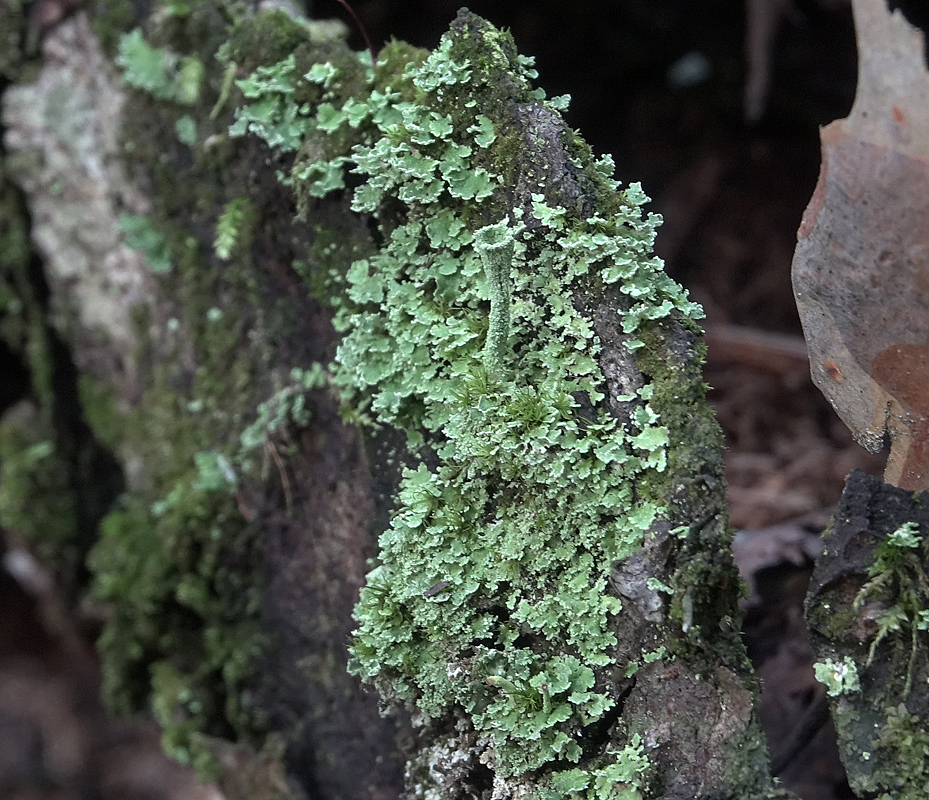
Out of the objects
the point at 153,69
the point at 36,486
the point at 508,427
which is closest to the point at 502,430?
the point at 508,427

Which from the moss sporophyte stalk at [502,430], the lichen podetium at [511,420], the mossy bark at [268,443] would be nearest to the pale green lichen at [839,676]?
the mossy bark at [268,443]

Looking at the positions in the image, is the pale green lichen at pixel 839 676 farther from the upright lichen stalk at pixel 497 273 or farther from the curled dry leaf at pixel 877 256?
the upright lichen stalk at pixel 497 273

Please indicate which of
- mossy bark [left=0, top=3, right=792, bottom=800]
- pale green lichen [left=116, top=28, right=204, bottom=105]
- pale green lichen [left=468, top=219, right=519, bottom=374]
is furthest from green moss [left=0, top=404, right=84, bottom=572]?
pale green lichen [left=468, top=219, right=519, bottom=374]

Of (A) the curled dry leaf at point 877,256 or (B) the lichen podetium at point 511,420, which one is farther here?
(B) the lichen podetium at point 511,420

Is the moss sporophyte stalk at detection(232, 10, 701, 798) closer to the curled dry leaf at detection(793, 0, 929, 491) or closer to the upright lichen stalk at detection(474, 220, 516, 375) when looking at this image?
the upright lichen stalk at detection(474, 220, 516, 375)

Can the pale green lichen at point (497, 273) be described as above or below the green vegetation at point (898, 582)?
above
